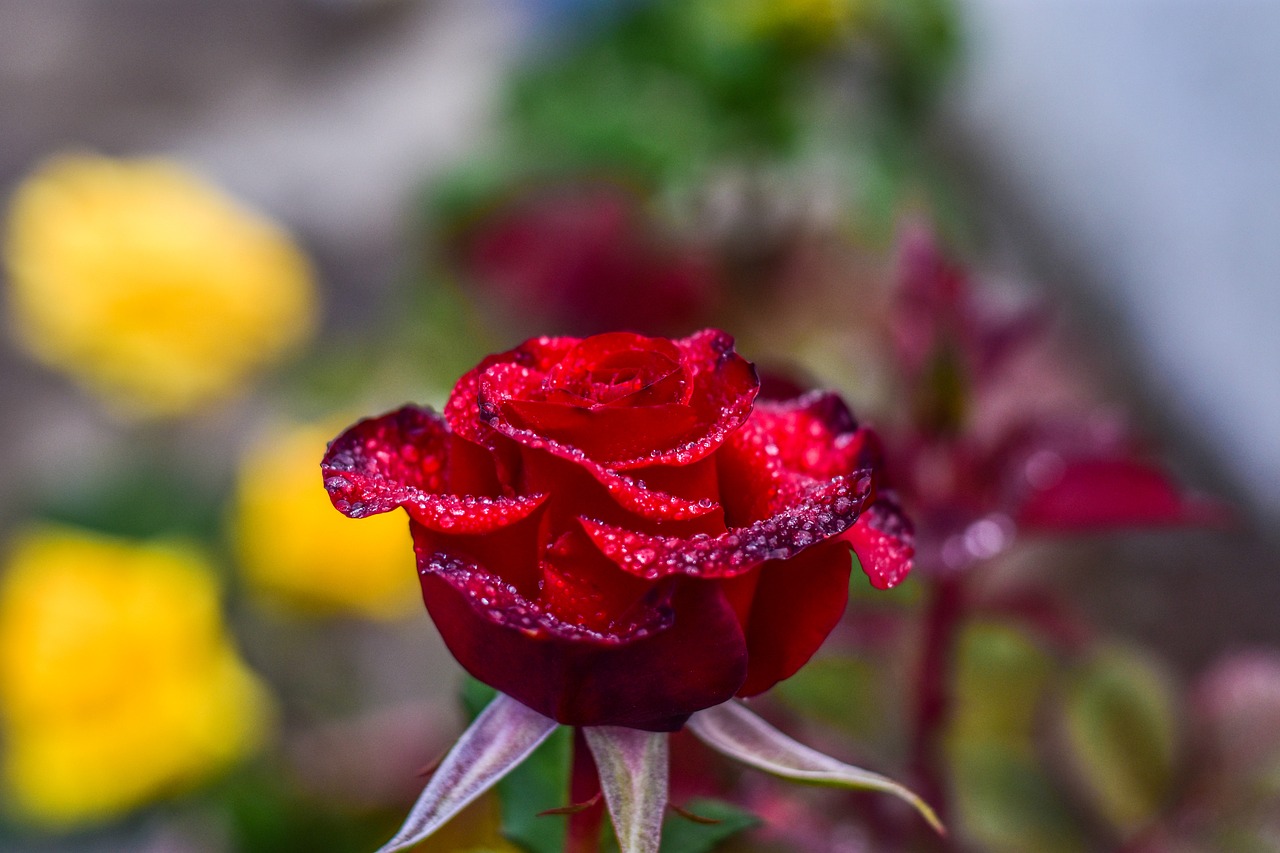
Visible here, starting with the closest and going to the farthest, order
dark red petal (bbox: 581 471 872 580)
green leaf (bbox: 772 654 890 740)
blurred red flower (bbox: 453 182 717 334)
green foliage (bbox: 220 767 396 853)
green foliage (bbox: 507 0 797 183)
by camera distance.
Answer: dark red petal (bbox: 581 471 872 580) → green leaf (bbox: 772 654 890 740) → green foliage (bbox: 220 767 396 853) → blurred red flower (bbox: 453 182 717 334) → green foliage (bbox: 507 0 797 183)

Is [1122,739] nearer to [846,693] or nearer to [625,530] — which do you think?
[846,693]

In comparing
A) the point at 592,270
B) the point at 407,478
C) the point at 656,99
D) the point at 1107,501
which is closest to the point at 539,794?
the point at 407,478

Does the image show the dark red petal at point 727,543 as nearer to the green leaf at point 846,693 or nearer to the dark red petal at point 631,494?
the dark red petal at point 631,494

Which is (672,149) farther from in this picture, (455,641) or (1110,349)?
(455,641)

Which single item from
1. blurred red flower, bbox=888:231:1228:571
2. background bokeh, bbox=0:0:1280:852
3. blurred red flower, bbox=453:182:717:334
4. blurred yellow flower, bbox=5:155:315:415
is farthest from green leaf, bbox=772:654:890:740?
blurred yellow flower, bbox=5:155:315:415

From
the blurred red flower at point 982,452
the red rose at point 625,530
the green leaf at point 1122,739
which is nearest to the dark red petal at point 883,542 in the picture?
the red rose at point 625,530

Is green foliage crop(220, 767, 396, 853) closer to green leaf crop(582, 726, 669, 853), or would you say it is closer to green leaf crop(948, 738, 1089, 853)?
green leaf crop(948, 738, 1089, 853)
